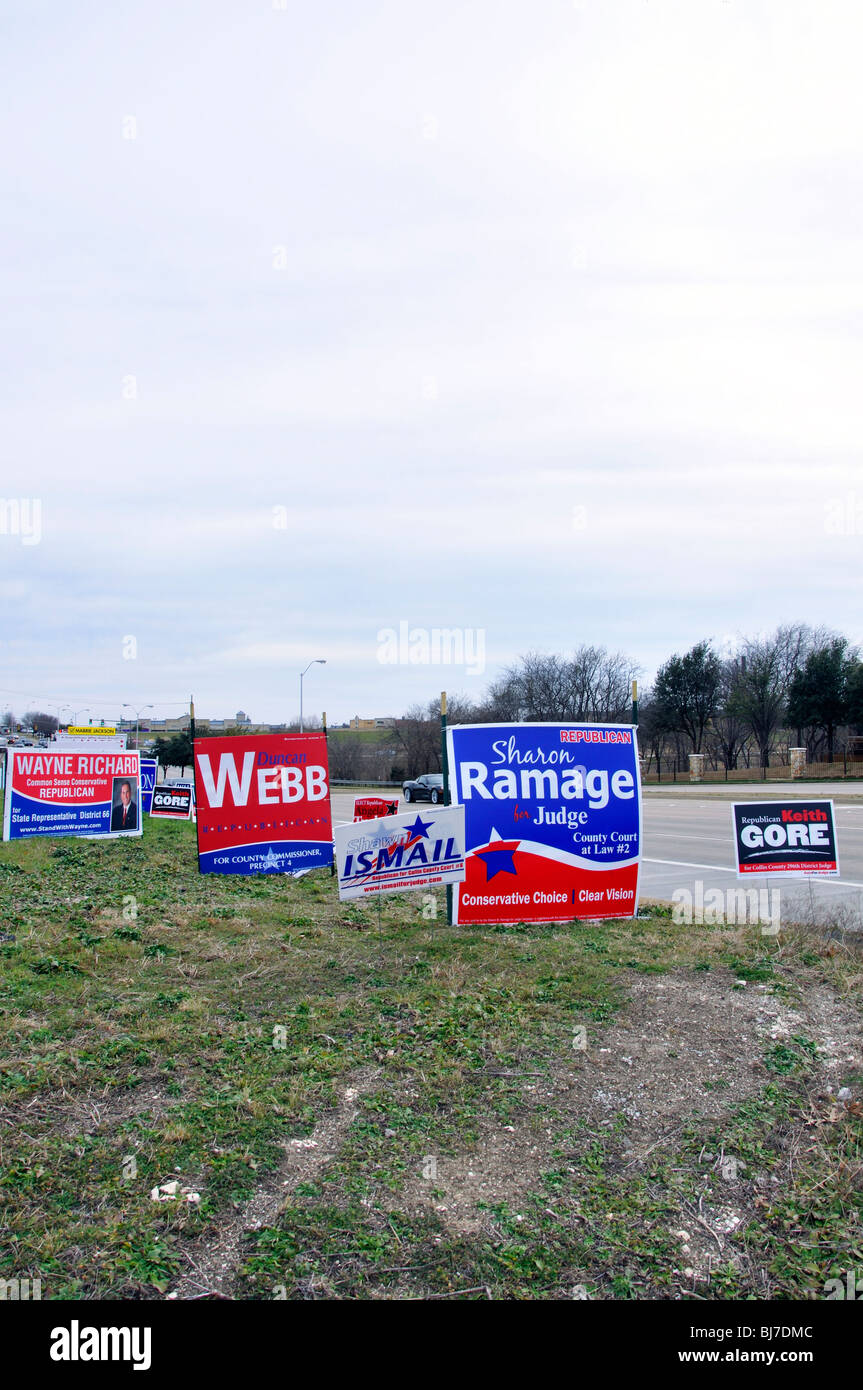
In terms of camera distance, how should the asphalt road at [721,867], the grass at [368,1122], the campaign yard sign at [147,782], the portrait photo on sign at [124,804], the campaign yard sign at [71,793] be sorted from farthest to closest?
the campaign yard sign at [147,782], the portrait photo on sign at [124,804], the campaign yard sign at [71,793], the asphalt road at [721,867], the grass at [368,1122]

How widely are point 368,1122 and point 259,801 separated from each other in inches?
335

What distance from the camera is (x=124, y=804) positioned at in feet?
61.2

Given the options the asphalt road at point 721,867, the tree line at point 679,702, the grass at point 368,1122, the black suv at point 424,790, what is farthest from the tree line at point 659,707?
the grass at point 368,1122

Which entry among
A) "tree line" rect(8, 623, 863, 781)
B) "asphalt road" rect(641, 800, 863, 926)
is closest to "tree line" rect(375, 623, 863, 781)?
"tree line" rect(8, 623, 863, 781)

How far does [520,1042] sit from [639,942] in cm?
333

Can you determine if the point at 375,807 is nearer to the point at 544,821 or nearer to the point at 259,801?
the point at 259,801

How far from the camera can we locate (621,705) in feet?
240

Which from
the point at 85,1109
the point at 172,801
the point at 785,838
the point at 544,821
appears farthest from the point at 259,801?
the point at 172,801

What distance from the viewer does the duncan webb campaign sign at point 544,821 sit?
9375 mm

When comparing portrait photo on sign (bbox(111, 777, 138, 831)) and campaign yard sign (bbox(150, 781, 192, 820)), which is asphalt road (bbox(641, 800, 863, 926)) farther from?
campaign yard sign (bbox(150, 781, 192, 820))

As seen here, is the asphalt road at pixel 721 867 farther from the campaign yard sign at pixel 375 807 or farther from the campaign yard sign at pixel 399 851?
the campaign yard sign at pixel 375 807

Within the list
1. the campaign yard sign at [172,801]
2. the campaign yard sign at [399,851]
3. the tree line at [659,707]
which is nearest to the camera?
the campaign yard sign at [399,851]

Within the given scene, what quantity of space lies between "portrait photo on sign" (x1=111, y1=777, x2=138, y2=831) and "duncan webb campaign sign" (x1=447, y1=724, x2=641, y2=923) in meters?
11.2

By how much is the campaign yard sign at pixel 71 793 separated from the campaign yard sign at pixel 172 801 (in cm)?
448
